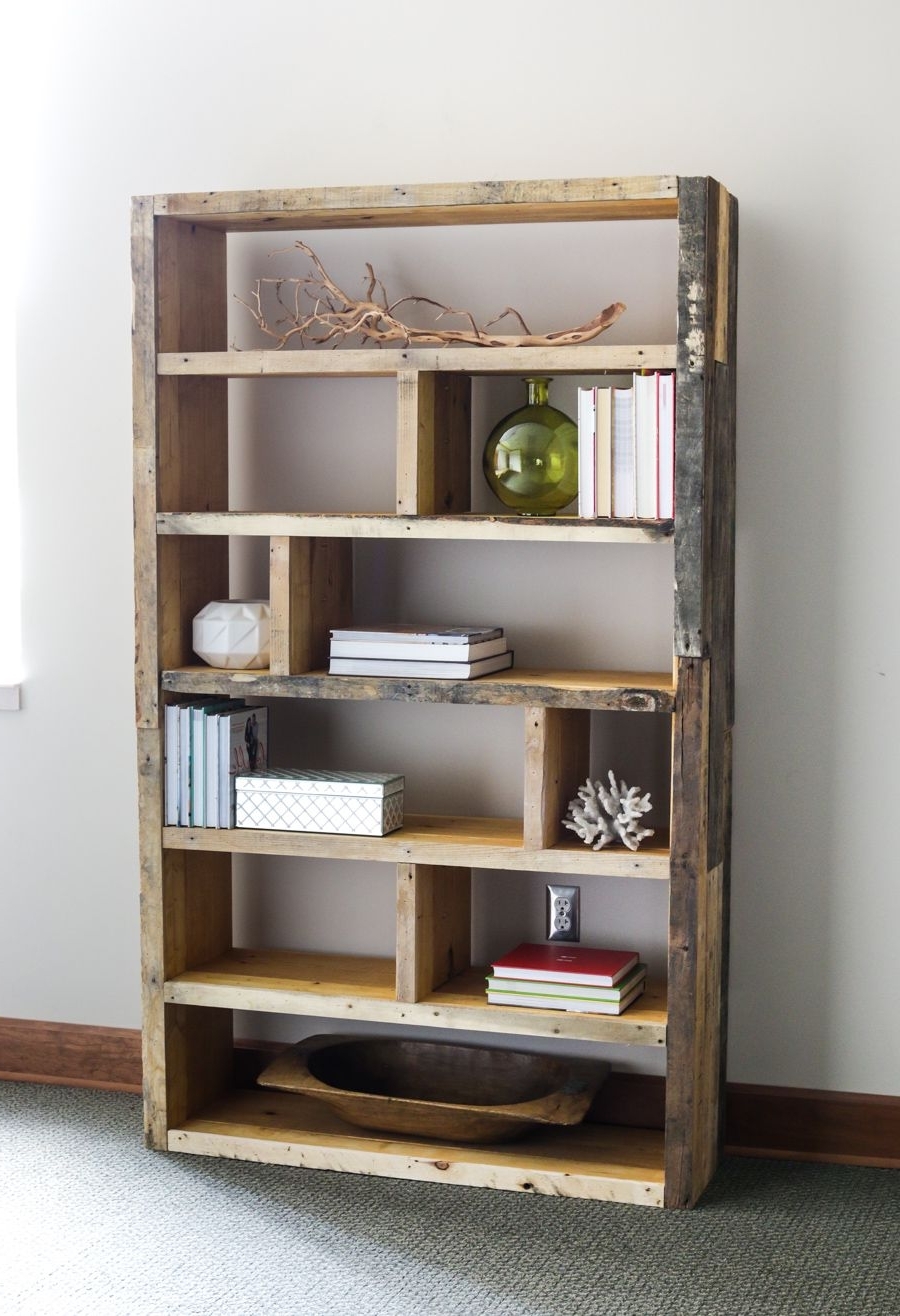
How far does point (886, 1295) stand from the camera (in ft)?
7.62

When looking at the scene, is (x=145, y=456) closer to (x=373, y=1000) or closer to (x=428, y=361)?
(x=428, y=361)

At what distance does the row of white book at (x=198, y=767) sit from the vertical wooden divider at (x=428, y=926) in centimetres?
38

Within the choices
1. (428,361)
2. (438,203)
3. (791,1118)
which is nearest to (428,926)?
(791,1118)

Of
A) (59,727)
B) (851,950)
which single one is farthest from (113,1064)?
(851,950)

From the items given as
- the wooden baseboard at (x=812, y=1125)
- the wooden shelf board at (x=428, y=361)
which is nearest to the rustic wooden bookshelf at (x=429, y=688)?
the wooden shelf board at (x=428, y=361)

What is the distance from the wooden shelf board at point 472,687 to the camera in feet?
8.43

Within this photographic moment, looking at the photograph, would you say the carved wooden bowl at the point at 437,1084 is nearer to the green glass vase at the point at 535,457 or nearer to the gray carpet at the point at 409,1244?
the gray carpet at the point at 409,1244

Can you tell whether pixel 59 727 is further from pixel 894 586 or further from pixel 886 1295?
A: pixel 886 1295

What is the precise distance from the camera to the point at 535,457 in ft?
8.95

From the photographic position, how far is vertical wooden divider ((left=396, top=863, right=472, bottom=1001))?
8.91ft

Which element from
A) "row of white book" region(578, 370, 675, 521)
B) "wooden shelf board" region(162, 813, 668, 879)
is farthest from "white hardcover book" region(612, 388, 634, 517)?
"wooden shelf board" region(162, 813, 668, 879)

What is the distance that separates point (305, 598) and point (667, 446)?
741 mm

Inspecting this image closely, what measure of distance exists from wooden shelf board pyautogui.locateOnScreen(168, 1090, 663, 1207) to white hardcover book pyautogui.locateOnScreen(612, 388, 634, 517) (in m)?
1.17

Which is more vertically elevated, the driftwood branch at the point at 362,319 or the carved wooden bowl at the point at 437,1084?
the driftwood branch at the point at 362,319
